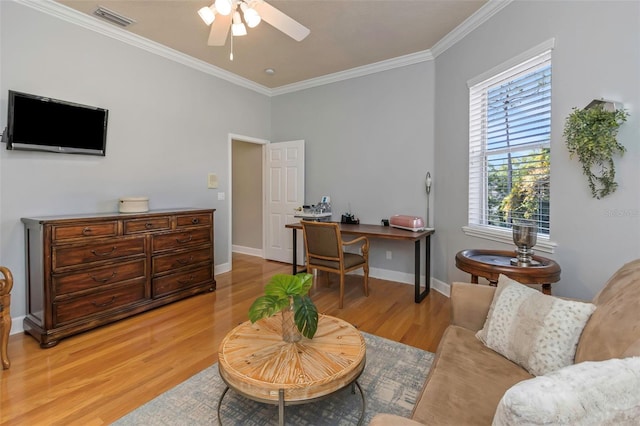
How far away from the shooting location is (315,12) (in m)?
2.88

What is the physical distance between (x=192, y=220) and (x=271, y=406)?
235 cm

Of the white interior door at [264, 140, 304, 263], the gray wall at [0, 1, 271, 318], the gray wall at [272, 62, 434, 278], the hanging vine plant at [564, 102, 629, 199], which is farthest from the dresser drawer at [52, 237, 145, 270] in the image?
the hanging vine plant at [564, 102, 629, 199]

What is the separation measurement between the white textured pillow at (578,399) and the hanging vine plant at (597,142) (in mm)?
1612

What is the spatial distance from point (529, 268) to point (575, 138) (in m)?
0.88

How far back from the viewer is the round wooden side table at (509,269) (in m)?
1.93

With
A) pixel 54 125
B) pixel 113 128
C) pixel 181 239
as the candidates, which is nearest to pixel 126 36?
pixel 113 128

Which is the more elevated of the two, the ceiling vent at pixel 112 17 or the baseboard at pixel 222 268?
the ceiling vent at pixel 112 17

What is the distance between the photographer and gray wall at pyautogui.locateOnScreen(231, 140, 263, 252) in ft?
18.2

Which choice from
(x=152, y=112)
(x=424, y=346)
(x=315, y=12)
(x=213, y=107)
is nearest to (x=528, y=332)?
(x=424, y=346)

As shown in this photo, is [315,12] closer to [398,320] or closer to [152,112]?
[152,112]

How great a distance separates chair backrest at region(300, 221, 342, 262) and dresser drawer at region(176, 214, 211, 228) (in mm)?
1204

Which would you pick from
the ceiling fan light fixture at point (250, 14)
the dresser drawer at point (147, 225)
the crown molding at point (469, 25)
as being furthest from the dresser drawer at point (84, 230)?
the crown molding at point (469, 25)

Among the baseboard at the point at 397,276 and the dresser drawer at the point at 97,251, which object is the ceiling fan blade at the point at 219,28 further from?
the baseboard at the point at 397,276

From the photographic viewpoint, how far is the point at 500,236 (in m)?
2.77
